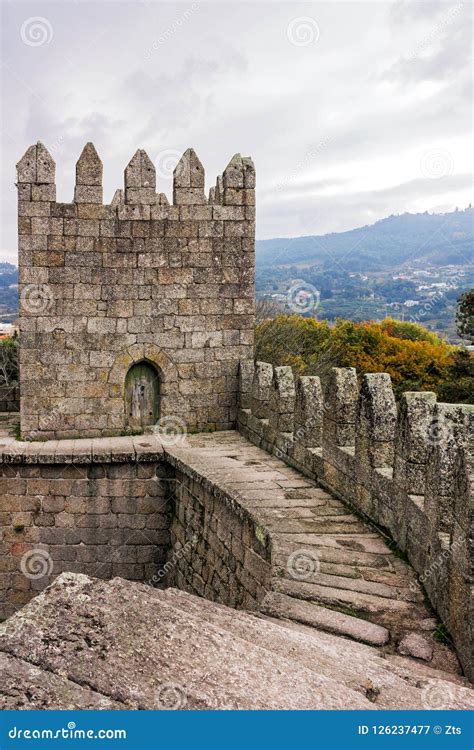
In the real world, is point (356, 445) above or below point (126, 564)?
above

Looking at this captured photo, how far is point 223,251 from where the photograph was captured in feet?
35.0

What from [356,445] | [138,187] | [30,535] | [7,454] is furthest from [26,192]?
[356,445]

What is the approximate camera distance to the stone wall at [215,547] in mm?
6125

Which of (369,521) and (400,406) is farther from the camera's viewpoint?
(369,521)

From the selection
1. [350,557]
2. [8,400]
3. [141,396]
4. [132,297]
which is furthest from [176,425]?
[350,557]

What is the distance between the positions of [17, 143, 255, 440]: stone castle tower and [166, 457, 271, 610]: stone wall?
197cm

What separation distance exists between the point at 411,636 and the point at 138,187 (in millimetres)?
7661

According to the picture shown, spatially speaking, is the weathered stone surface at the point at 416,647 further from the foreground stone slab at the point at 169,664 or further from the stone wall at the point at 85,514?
the stone wall at the point at 85,514

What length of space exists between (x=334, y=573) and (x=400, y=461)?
947 mm

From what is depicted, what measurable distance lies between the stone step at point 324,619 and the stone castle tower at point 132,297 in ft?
20.0

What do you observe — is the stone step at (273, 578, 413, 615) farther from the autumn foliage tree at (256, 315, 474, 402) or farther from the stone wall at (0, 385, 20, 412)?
the autumn foliage tree at (256, 315, 474, 402)

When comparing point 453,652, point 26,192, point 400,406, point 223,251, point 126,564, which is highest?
point 26,192

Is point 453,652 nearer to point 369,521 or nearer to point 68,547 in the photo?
point 369,521

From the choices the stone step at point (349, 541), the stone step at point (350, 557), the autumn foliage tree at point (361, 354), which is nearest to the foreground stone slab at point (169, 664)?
the stone step at point (350, 557)
